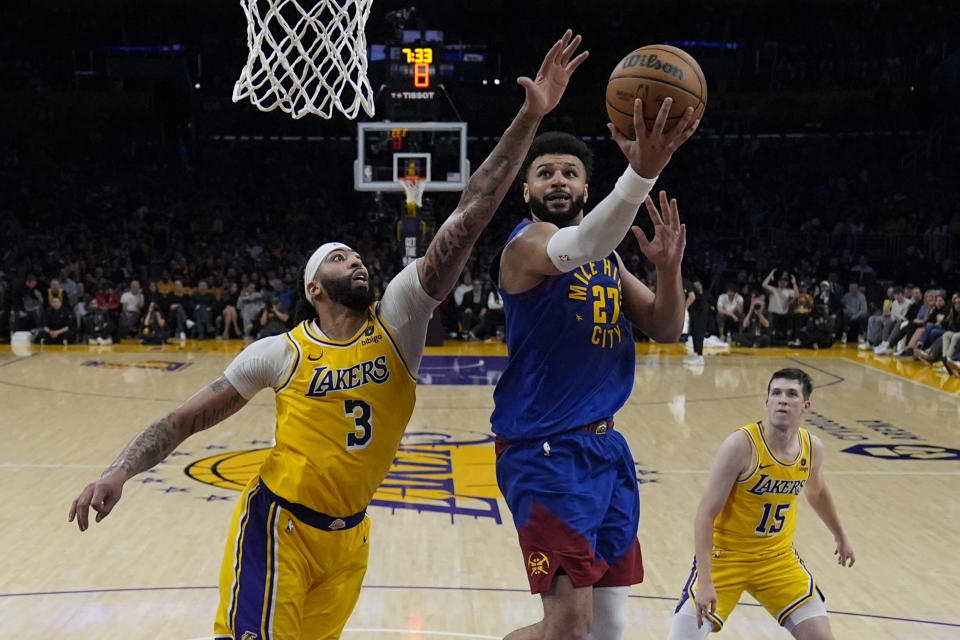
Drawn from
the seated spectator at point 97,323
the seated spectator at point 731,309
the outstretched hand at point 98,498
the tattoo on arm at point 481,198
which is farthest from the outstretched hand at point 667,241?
the seated spectator at point 97,323

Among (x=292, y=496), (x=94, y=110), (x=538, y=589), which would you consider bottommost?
(x=538, y=589)

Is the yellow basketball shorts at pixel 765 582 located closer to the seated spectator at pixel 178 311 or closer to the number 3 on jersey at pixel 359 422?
the number 3 on jersey at pixel 359 422

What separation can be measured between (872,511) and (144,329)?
1277cm

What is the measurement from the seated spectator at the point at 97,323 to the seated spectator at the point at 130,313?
42cm

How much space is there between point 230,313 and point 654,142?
15.0 m

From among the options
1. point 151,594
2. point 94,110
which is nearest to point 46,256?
point 94,110

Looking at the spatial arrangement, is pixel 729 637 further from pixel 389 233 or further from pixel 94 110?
pixel 94 110

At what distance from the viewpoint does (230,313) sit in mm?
17109

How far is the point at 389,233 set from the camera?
23.3 meters

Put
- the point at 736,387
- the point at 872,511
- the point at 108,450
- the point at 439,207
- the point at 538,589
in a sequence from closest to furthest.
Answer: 1. the point at 538,589
2. the point at 872,511
3. the point at 108,450
4. the point at 736,387
5. the point at 439,207

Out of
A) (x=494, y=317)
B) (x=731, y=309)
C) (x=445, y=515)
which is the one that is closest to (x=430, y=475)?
(x=445, y=515)

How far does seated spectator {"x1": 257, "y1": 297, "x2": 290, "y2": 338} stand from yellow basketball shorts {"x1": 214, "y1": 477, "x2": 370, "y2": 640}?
40.1 feet

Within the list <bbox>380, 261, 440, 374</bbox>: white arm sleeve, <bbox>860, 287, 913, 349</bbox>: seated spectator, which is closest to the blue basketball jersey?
<bbox>380, 261, 440, 374</bbox>: white arm sleeve

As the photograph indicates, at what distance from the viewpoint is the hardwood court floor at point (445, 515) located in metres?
4.90
